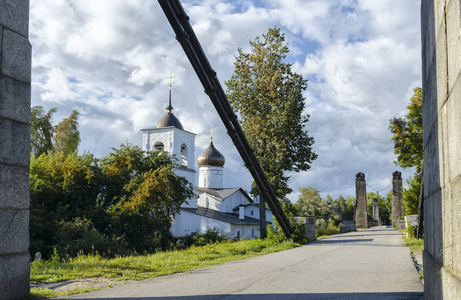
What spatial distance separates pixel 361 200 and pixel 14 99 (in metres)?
46.6

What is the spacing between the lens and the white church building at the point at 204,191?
193 ft

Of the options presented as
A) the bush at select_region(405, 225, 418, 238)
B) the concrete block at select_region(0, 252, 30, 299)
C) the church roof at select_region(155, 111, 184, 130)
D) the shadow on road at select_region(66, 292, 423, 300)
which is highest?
the church roof at select_region(155, 111, 184, 130)

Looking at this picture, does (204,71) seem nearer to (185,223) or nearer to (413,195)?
(413,195)

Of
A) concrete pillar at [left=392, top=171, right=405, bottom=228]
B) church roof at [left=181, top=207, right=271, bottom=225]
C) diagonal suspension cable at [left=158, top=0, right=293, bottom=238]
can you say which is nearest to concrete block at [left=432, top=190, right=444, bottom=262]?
diagonal suspension cable at [left=158, top=0, right=293, bottom=238]

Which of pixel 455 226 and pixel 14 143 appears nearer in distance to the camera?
pixel 455 226

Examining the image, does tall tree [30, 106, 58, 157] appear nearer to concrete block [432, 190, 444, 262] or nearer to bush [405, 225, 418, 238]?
bush [405, 225, 418, 238]

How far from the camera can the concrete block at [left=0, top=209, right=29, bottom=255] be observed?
5.48 meters

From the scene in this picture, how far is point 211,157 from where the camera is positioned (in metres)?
74.3

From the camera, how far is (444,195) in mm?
4086

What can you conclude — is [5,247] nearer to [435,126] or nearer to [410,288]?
[435,126]

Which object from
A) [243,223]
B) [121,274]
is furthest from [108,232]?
[243,223]

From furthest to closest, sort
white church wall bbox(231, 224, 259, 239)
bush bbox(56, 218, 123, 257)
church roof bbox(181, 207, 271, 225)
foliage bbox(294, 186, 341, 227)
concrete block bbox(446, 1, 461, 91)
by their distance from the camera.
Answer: foliage bbox(294, 186, 341, 227)
church roof bbox(181, 207, 271, 225)
white church wall bbox(231, 224, 259, 239)
bush bbox(56, 218, 123, 257)
concrete block bbox(446, 1, 461, 91)

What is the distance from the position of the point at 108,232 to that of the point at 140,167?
520 cm


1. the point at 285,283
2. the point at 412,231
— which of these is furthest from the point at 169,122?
the point at 285,283
